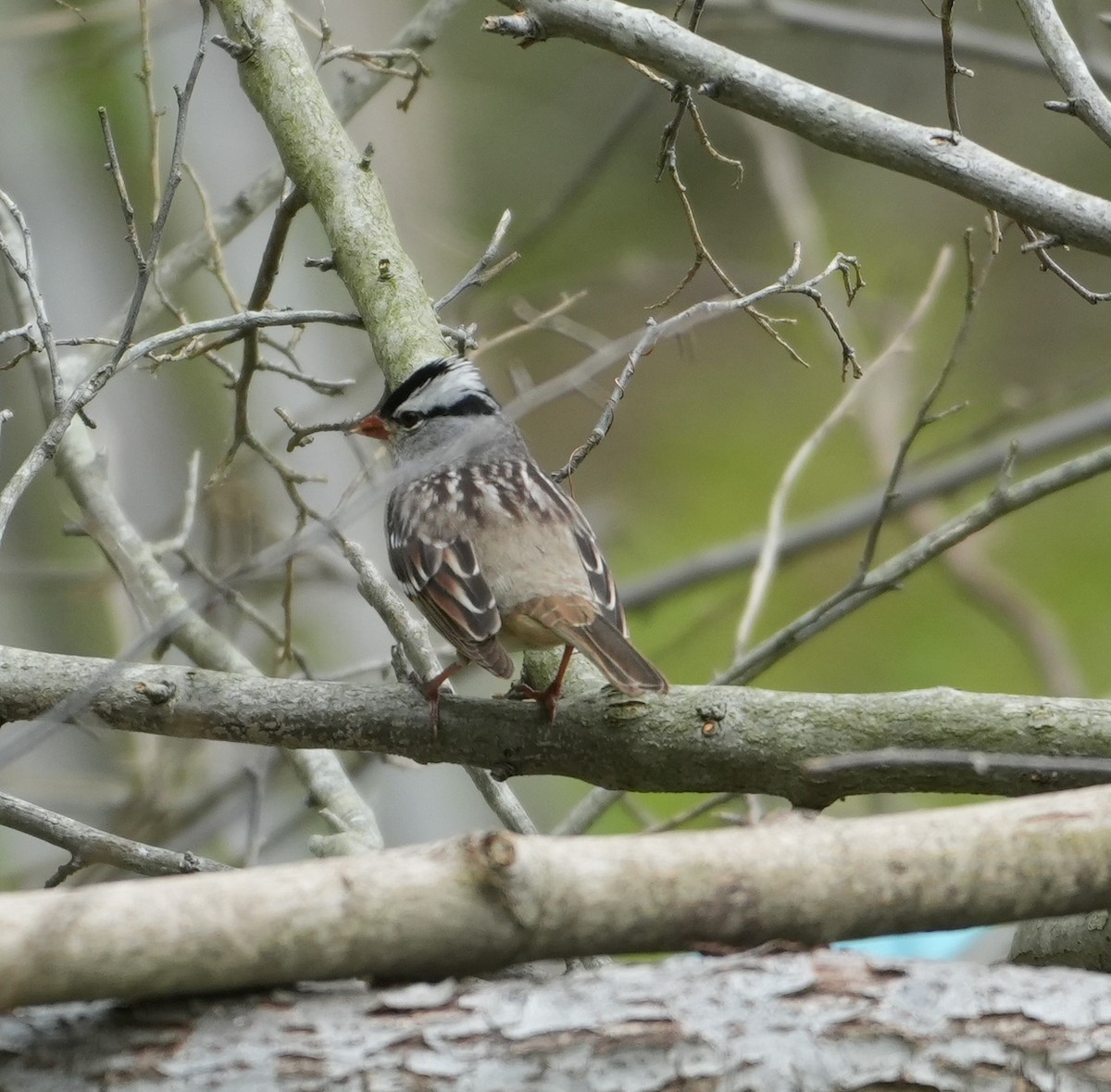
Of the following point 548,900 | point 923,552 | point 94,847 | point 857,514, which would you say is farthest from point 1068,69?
point 857,514

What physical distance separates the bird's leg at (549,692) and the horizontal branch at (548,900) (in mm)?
781

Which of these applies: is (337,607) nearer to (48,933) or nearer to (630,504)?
(630,504)

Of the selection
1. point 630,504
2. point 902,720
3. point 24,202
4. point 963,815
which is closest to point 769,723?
point 902,720

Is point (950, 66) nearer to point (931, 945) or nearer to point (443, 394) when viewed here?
point (443, 394)

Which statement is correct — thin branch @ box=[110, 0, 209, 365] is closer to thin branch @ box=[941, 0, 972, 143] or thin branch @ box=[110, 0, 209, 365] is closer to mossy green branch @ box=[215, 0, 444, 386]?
mossy green branch @ box=[215, 0, 444, 386]

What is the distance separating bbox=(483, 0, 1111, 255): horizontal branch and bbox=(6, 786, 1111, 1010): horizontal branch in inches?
43.9

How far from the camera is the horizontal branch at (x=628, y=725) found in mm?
2617

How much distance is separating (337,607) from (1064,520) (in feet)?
18.1

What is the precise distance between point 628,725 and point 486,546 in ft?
3.04

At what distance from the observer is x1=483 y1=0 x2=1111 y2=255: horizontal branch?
259 cm

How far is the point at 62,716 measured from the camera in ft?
6.58

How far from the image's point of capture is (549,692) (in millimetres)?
2912

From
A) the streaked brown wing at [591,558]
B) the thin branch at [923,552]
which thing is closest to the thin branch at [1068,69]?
the thin branch at [923,552]

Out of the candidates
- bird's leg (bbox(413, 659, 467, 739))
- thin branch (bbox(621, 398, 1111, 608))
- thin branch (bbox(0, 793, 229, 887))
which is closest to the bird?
bird's leg (bbox(413, 659, 467, 739))
